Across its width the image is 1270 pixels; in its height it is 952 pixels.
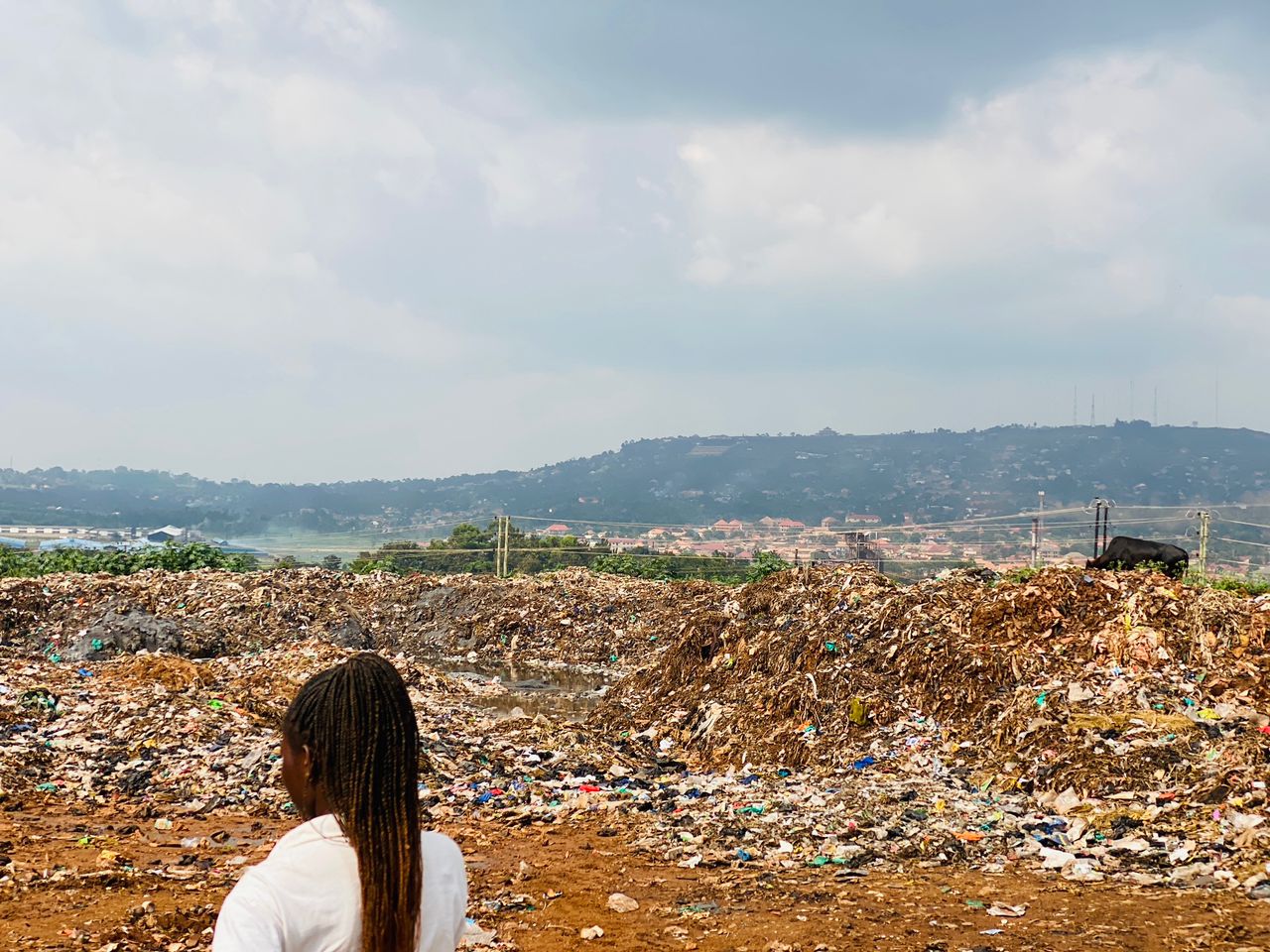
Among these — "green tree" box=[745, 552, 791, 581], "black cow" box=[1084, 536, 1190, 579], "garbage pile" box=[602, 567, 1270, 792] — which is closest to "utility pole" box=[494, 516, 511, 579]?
"green tree" box=[745, 552, 791, 581]

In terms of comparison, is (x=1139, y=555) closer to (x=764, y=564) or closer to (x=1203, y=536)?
(x=1203, y=536)

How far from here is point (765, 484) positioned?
110 meters

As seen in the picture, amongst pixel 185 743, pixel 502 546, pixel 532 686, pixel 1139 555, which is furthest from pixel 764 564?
pixel 185 743

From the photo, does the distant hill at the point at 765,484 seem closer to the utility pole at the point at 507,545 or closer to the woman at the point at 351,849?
the utility pole at the point at 507,545

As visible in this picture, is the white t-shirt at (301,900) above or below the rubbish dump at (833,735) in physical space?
above

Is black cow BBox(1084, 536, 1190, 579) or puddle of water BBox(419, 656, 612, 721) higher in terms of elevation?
black cow BBox(1084, 536, 1190, 579)

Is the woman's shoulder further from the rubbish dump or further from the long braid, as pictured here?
the rubbish dump

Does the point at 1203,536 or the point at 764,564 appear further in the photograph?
the point at 764,564

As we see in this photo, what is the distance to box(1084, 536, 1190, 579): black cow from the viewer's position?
13.5 m

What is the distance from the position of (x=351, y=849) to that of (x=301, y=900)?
0.34 feet

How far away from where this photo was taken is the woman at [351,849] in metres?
1.57

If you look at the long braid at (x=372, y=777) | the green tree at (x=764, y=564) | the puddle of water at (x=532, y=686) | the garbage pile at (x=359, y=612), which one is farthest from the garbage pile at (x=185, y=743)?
the green tree at (x=764, y=564)

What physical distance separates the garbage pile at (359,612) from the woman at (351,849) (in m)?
12.6

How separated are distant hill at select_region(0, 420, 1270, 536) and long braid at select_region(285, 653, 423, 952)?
68.9 metres
